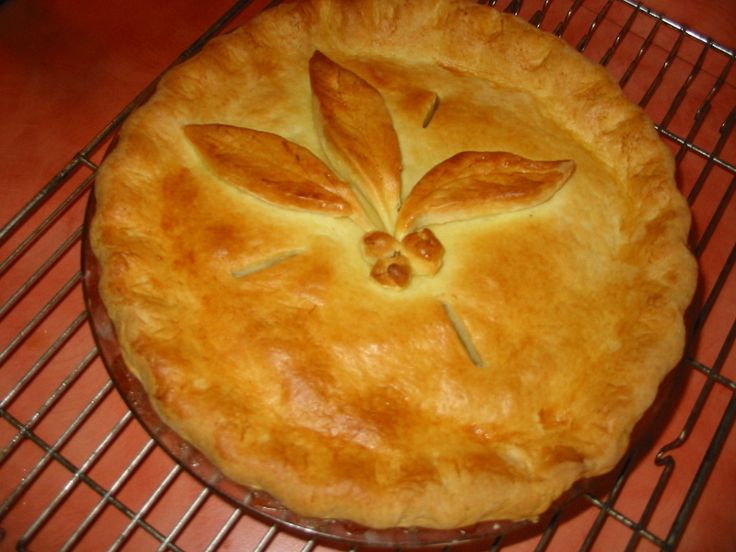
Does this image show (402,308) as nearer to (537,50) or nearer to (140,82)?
(537,50)

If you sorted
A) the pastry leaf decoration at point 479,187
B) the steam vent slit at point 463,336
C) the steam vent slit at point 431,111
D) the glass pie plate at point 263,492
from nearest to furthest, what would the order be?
1. the glass pie plate at point 263,492
2. the steam vent slit at point 463,336
3. the pastry leaf decoration at point 479,187
4. the steam vent slit at point 431,111

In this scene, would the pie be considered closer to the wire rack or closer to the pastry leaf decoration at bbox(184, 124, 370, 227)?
the pastry leaf decoration at bbox(184, 124, 370, 227)

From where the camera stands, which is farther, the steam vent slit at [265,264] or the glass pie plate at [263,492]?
the steam vent slit at [265,264]

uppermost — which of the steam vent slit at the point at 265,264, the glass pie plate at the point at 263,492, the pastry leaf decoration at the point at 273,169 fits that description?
the pastry leaf decoration at the point at 273,169

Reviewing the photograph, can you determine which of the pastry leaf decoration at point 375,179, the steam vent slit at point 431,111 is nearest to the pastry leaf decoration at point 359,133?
the pastry leaf decoration at point 375,179

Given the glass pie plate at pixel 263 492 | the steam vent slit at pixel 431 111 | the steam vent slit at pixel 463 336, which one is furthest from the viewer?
the steam vent slit at pixel 431 111

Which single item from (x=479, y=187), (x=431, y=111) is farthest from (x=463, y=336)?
(x=431, y=111)

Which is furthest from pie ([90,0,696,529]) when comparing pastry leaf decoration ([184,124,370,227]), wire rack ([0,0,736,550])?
wire rack ([0,0,736,550])

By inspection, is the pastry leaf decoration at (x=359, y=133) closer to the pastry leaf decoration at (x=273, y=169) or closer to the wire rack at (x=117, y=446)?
the pastry leaf decoration at (x=273, y=169)
